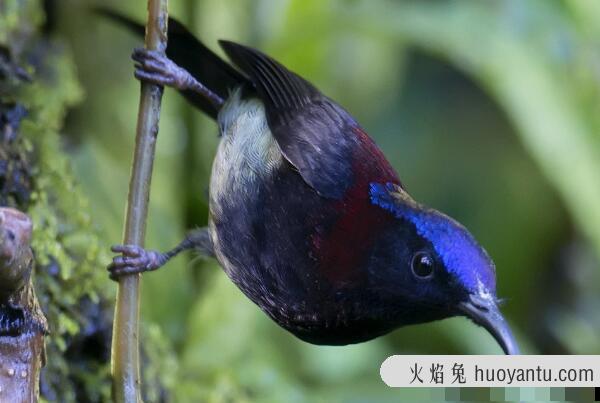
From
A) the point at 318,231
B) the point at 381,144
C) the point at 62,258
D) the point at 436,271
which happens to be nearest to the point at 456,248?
the point at 436,271

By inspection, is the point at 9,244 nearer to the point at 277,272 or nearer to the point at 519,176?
the point at 277,272

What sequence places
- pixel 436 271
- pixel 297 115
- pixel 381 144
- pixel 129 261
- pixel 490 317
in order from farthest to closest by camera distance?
pixel 381 144 < pixel 297 115 < pixel 129 261 < pixel 436 271 < pixel 490 317

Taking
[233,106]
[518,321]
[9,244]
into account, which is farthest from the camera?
[518,321]

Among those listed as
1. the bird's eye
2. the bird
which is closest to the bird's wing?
the bird

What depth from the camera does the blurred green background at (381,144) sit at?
3.41m

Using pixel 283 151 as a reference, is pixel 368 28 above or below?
above

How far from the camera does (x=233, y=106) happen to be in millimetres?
2590

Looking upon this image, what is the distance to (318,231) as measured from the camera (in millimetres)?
2020

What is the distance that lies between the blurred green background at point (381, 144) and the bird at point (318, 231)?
0.73m

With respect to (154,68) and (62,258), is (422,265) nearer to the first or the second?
(154,68)

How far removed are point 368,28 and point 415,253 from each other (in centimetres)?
205

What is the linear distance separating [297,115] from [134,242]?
2.25ft

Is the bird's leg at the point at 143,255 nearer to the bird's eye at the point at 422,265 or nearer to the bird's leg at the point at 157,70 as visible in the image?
the bird's leg at the point at 157,70

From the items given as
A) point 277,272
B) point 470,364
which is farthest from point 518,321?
point 277,272
